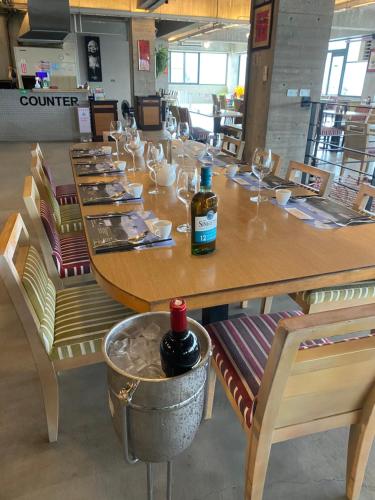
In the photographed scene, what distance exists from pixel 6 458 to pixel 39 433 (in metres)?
0.15

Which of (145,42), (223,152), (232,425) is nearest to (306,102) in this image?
(223,152)

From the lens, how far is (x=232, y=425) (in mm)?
1716

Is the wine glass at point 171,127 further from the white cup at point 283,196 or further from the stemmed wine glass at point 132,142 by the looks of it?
the white cup at point 283,196

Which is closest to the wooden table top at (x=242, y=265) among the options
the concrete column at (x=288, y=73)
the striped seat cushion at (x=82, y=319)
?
the striped seat cushion at (x=82, y=319)

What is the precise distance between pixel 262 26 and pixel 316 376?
4.68 metres

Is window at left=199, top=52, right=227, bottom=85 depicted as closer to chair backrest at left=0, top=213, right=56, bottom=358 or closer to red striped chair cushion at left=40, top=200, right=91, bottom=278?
red striped chair cushion at left=40, top=200, right=91, bottom=278

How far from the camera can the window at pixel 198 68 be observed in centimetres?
1644

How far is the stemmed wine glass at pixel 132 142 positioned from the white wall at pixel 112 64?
31.4ft

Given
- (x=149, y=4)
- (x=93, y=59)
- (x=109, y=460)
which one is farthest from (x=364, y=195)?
(x=93, y=59)

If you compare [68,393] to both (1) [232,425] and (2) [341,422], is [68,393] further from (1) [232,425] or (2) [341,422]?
(2) [341,422]

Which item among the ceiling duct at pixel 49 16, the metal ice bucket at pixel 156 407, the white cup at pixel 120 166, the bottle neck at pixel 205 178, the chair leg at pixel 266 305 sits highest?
the ceiling duct at pixel 49 16

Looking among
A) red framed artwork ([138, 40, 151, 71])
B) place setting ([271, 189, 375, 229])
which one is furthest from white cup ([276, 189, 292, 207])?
red framed artwork ([138, 40, 151, 71])

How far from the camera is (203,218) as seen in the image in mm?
1326

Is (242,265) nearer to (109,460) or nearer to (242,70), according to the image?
(109,460)
